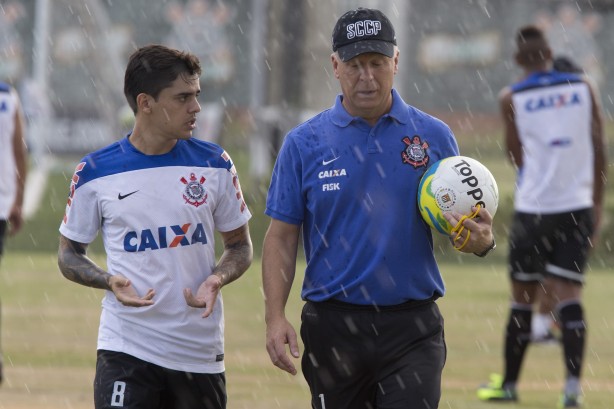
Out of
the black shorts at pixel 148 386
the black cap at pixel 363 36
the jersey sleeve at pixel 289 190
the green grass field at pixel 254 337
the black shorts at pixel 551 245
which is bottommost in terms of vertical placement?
the green grass field at pixel 254 337

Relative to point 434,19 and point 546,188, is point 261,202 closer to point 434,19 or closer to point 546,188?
point 546,188

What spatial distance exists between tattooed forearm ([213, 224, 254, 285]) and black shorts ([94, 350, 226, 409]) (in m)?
0.48

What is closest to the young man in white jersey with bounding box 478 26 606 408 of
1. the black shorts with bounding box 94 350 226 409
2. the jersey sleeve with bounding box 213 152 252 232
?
the jersey sleeve with bounding box 213 152 252 232

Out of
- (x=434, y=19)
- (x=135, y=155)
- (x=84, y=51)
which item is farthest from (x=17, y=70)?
(x=135, y=155)

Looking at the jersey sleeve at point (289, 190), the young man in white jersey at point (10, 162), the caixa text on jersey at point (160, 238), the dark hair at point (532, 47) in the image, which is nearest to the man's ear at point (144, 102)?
the caixa text on jersey at point (160, 238)

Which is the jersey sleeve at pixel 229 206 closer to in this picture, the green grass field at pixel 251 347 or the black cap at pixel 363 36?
the black cap at pixel 363 36

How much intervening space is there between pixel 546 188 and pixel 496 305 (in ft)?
20.4

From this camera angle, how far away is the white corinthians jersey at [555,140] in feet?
33.6

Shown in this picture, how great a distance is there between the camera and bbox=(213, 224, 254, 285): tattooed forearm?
6.37 metres

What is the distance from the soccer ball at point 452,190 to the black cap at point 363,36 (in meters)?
0.55

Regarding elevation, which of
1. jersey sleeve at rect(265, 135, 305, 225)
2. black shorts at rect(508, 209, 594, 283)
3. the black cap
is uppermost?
the black cap

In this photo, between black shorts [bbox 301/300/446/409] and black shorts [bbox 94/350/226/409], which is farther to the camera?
black shorts [bbox 94/350/226/409]

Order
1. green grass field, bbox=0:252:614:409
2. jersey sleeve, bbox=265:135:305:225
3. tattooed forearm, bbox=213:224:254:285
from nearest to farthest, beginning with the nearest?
jersey sleeve, bbox=265:135:305:225, tattooed forearm, bbox=213:224:254:285, green grass field, bbox=0:252:614:409

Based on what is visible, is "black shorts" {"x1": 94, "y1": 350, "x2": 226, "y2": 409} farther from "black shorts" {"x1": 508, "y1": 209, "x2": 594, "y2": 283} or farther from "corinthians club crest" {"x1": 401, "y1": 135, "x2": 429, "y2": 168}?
"black shorts" {"x1": 508, "y1": 209, "x2": 594, "y2": 283}
